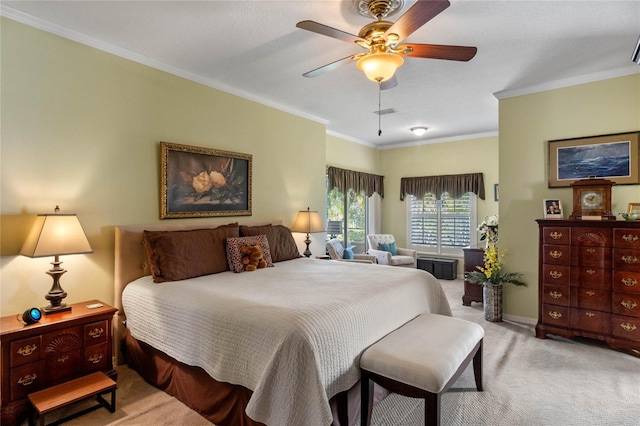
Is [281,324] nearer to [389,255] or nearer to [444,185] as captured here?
[389,255]

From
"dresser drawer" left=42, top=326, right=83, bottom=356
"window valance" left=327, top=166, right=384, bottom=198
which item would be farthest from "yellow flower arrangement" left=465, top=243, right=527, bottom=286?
"dresser drawer" left=42, top=326, right=83, bottom=356

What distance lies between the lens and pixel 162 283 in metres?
2.67

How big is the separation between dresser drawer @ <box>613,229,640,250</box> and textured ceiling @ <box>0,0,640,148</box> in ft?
5.36

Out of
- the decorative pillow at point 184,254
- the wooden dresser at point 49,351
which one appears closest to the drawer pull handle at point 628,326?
the decorative pillow at point 184,254

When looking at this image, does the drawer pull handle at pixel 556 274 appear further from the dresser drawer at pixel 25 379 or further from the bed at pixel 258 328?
the dresser drawer at pixel 25 379

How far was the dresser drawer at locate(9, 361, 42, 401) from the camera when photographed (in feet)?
6.77

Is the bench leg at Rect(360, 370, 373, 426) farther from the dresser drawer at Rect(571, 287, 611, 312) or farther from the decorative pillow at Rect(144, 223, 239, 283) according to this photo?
the dresser drawer at Rect(571, 287, 611, 312)

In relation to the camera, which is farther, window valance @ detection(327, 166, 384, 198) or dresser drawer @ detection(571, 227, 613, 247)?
window valance @ detection(327, 166, 384, 198)

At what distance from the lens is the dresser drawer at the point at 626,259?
3.03m

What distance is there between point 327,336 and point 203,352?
2.73 ft

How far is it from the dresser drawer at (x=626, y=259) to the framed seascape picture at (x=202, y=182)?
3796mm

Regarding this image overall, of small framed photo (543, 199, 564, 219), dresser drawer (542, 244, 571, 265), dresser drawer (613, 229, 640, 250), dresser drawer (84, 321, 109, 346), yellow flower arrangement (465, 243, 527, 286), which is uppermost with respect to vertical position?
small framed photo (543, 199, 564, 219)

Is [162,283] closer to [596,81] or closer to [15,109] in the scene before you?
[15,109]

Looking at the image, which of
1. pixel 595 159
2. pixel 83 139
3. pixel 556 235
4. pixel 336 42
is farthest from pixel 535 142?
pixel 83 139
